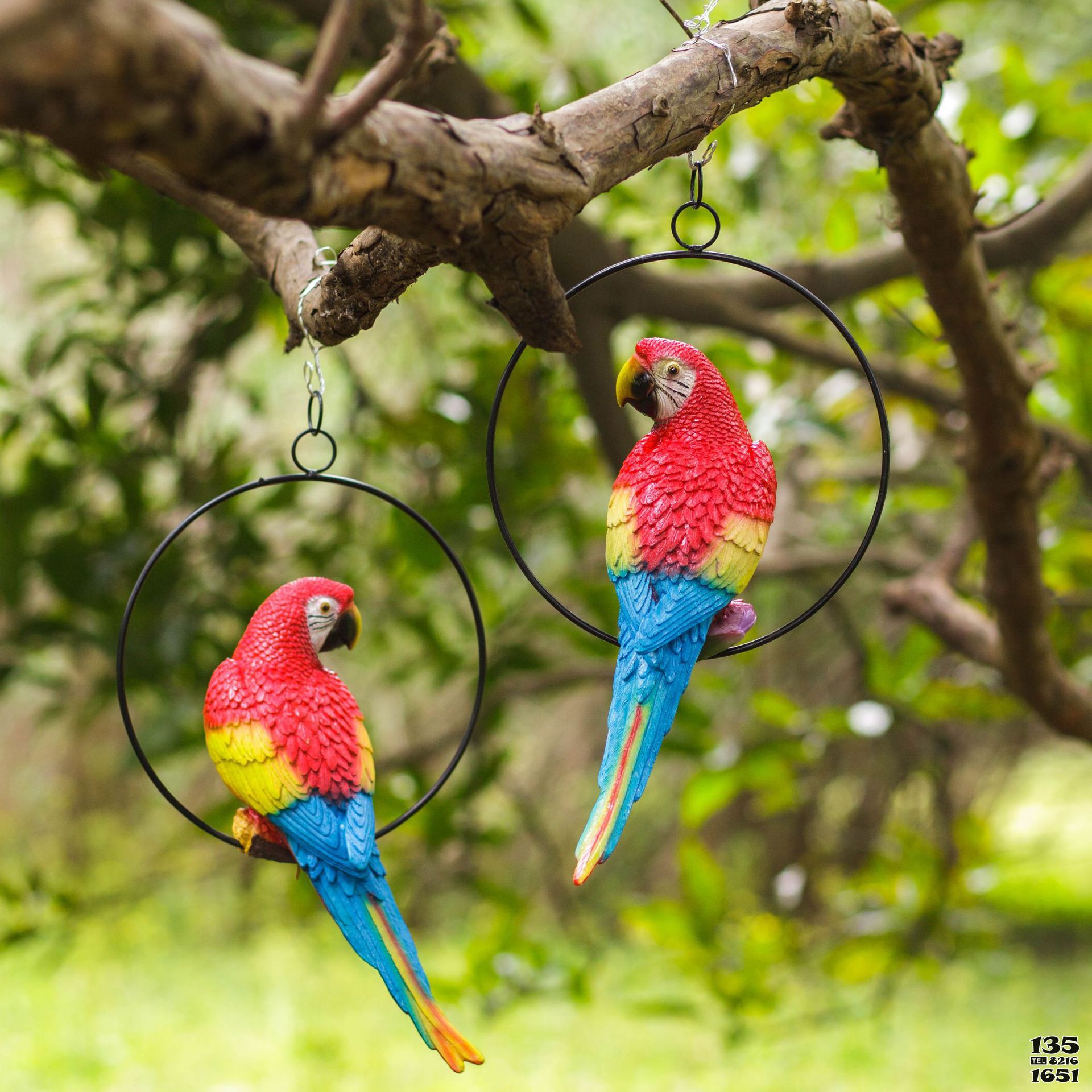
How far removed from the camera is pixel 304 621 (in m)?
0.78

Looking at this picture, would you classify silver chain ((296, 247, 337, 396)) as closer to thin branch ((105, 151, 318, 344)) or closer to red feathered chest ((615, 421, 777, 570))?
thin branch ((105, 151, 318, 344))

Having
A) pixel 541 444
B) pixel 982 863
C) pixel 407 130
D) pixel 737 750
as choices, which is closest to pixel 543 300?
pixel 407 130

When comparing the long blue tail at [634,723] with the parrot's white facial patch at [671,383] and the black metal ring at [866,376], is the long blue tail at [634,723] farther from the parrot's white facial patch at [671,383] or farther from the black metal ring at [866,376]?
the parrot's white facial patch at [671,383]

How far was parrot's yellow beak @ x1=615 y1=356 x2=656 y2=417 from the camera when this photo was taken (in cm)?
71

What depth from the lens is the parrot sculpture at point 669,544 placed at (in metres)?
0.62

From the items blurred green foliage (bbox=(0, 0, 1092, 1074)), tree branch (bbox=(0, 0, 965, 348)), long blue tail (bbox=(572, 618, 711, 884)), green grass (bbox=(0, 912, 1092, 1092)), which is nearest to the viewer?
tree branch (bbox=(0, 0, 965, 348))

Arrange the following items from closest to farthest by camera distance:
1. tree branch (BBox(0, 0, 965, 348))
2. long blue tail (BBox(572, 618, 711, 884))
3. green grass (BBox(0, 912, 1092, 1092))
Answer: tree branch (BBox(0, 0, 965, 348))
long blue tail (BBox(572, 618, 711, 884))
green grass (BBox(0, 912, 1092, 1092))

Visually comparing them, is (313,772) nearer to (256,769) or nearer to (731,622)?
(256,769)

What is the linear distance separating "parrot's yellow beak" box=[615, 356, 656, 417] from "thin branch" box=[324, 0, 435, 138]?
0.32 meters

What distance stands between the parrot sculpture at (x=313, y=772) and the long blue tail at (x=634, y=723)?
17 centimetres

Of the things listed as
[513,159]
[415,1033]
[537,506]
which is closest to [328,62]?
[513,159]

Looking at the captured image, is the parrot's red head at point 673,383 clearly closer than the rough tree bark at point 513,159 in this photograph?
No

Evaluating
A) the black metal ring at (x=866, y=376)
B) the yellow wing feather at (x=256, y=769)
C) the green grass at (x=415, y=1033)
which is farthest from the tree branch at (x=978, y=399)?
the green grass at (x=415, y=1033)

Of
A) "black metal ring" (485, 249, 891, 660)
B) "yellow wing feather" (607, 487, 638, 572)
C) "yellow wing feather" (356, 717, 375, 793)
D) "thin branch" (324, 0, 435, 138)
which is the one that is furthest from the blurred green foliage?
"thin branch" (324, 0, 435, 138)
